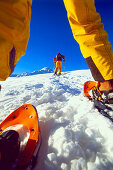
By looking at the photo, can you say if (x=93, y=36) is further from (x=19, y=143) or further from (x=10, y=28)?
(x=19, y=143)

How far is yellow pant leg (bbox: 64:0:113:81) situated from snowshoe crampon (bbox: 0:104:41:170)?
881 millimetres

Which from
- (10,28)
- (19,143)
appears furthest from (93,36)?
(19,143)

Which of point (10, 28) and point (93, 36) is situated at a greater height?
point (93, 36)

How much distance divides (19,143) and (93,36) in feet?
3.91

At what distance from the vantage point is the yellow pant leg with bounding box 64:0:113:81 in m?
0.94

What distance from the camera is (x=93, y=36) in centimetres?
96

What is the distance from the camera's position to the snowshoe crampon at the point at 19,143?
649mm

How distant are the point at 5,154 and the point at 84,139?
642 millimetres

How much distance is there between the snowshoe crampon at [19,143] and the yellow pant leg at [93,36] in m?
0.88

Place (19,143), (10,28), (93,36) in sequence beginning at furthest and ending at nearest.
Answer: (93,36), (19,143), (10,28)

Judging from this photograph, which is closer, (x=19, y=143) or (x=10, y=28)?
(x=10, y=28)

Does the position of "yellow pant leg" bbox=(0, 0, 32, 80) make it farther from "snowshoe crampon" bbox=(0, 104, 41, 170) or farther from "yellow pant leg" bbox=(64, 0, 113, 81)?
"yellow pant leg" bbox=(64, 0, 113, 81)

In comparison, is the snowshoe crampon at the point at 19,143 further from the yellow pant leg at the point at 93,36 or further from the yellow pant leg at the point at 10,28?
the yellow pant leg at the point at 93,36

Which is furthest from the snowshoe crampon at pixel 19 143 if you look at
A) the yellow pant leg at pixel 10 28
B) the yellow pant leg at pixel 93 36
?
the yellow pant leg at pixel 93 36
